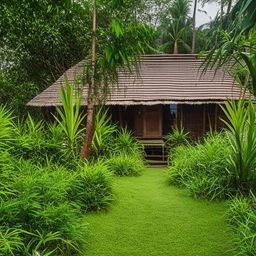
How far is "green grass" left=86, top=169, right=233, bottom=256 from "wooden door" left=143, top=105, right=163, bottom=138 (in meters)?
4.76

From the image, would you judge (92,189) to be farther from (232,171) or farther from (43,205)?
(232,171)

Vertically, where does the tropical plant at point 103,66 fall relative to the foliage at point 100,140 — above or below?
above

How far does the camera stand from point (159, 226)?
3.99m

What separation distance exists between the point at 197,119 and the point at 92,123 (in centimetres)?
612

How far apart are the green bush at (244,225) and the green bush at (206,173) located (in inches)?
22.4

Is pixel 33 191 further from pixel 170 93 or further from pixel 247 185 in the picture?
pixel 170 93

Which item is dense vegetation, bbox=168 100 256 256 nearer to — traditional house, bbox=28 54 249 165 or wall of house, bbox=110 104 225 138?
traditional house, bbox=28 54 249 165

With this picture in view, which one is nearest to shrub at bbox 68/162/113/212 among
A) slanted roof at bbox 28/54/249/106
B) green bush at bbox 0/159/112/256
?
green bush at bbox 0/159/112/256

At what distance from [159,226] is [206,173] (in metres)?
1.79

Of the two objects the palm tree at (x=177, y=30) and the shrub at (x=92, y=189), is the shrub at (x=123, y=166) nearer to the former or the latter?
the shrub at (x=92, y=189)

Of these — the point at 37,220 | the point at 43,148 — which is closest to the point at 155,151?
the point at 43,148

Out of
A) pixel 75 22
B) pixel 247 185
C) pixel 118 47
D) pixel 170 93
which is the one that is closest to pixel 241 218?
pixel 247 185

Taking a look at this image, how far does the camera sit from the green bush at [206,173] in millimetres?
4867

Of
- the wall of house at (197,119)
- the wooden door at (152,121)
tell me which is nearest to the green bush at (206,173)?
the wooden door at (152,121)
